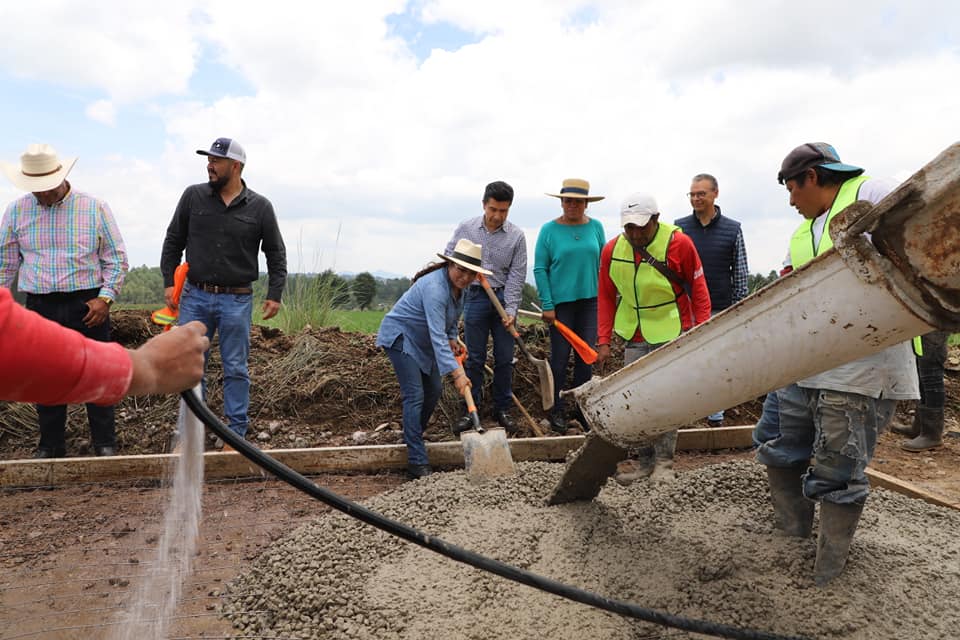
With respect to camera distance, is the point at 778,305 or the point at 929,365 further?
the point at 929,365

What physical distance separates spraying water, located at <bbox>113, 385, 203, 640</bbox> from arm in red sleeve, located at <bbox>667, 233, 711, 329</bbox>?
2409 millimetres

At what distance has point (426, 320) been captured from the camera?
3.83m

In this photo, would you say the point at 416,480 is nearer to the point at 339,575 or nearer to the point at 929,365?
the point at 339,575

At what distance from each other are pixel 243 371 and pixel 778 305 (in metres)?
3.07

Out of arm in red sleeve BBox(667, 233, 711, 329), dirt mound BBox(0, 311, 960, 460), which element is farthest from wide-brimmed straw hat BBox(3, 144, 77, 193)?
arm in red sleeve BBox(667, 233, 711, 329)

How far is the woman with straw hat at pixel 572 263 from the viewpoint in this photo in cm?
443

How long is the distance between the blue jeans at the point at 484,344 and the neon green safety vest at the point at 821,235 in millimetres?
2361

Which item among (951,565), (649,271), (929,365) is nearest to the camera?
(951,565)

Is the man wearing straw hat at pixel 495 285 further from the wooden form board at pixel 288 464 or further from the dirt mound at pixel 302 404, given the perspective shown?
the wooden form board at pixel 288 464

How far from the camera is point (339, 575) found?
2.62 metres

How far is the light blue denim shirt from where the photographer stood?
144 inches

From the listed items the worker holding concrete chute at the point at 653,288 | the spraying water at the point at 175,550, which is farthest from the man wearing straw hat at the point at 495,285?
the spraying water at the point at 175,550

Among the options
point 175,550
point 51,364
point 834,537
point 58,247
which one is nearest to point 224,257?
point 58,247

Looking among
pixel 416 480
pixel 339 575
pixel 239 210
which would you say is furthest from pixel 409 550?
pixel 239 210
